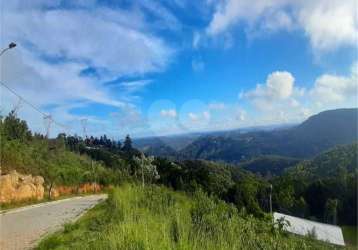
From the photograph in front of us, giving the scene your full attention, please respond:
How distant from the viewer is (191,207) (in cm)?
801

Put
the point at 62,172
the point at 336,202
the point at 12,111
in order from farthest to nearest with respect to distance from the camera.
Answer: the point at 336,202
the point at 12,111
the point at 62,172

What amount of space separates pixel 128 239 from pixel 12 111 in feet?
109

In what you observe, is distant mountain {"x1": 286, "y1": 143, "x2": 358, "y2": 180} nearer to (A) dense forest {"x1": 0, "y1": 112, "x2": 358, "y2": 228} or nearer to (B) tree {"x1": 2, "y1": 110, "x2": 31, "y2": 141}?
(A) dense forest {"x1": 0, "y1": 112, "x2": 358, "y2": 228}

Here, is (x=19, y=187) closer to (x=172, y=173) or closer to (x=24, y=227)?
(x=24, y=227)

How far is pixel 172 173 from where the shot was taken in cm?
5812

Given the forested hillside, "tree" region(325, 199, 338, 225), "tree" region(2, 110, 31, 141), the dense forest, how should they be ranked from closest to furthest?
the dense forest → "tree" region(2, 110, 31, 141) → "tree" region(325, 199, 338, 225) → the forested hillside

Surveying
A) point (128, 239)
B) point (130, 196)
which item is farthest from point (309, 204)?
point (128, 239)

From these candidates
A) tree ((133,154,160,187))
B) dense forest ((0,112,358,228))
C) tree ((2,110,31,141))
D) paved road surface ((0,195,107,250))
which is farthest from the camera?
tree ((2,110,31,141))

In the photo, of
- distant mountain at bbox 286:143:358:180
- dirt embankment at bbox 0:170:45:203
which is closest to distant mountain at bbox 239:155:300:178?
distant mountain at bbox 286:143:358:180

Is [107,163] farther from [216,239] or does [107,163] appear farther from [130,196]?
[216,239]

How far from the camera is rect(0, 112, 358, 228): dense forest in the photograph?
2666cm

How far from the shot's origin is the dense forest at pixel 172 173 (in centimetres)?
2666

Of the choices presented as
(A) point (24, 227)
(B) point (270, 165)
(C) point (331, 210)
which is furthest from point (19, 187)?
(B) point (270, 165)

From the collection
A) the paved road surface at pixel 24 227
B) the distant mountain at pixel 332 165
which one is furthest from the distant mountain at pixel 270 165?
the paved road surface at pixel 24 227
